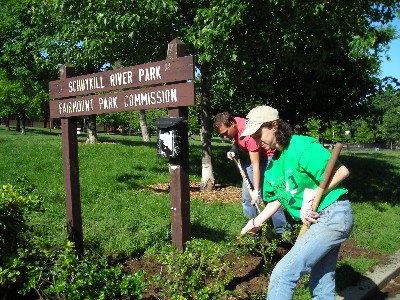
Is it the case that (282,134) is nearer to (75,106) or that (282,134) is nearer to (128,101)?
(128,101)

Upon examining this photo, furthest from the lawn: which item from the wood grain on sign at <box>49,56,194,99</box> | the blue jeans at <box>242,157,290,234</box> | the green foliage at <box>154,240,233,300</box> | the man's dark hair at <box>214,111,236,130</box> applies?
the wood grain on sign at <box>49,56,194,99</box>

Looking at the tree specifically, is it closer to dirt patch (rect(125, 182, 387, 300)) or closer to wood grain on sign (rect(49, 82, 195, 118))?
wood grain on sign (rect(49, 82, 195, 118))

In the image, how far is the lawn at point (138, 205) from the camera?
5602 mm

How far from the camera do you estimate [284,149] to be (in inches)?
124

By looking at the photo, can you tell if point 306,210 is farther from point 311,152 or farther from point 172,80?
point 172,80

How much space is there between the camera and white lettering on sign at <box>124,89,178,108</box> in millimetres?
3939

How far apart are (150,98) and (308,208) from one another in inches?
71.5

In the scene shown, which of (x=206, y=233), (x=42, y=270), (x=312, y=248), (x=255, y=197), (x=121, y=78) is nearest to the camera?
(x=312, y=248)

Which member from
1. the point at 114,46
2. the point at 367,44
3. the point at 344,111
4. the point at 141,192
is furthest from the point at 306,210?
the point at 344,111

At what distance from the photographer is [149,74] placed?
4113 millimetres

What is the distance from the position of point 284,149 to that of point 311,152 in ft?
0.66

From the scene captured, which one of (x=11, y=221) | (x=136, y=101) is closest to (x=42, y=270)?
(x=11, y=221)

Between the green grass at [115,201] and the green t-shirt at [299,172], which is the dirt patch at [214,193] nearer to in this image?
the green grass at [115,201]

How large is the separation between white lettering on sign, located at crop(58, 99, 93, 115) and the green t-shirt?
91.3 inches
